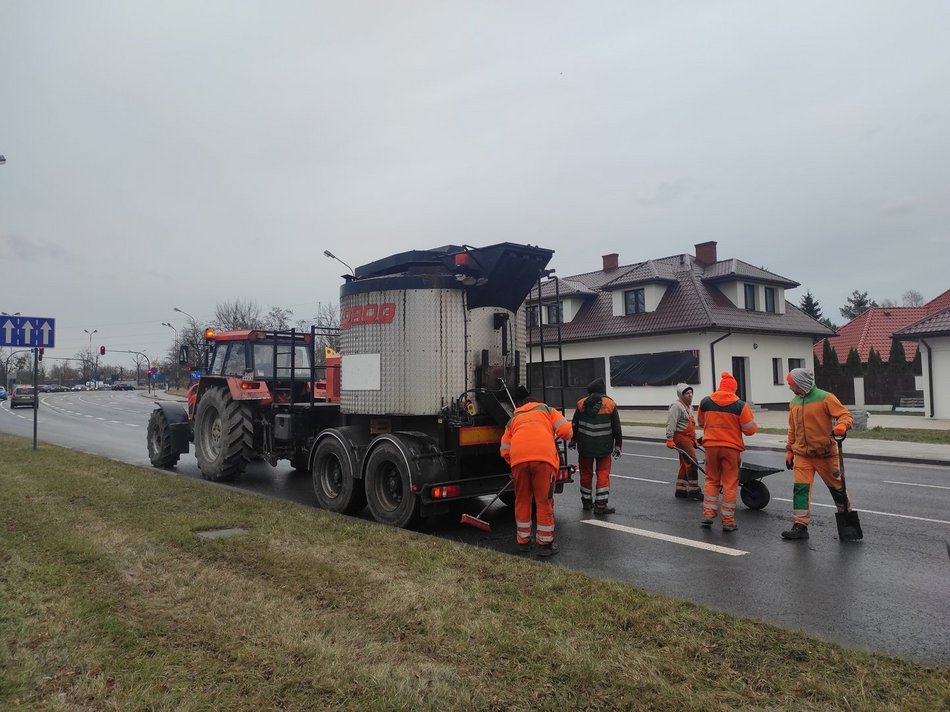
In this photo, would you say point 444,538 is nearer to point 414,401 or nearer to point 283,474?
point 414,401

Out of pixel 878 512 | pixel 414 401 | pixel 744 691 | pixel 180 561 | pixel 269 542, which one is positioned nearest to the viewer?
pixel 744 691

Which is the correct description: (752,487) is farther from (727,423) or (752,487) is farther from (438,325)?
(438,325)

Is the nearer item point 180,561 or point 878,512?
point 180,561

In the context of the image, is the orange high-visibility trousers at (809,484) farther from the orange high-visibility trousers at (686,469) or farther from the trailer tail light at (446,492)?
the trailer tail light at (446,492)

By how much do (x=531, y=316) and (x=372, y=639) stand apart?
4954 mm


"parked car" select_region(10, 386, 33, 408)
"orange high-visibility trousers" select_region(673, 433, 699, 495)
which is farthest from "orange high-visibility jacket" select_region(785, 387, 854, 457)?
"parked car" select_region(10, 386, 33, 408)

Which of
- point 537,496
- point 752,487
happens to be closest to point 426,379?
point 537,496

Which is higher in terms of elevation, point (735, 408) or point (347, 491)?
point (735, 408)

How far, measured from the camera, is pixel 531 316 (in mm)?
8258

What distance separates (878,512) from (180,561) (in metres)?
7.93

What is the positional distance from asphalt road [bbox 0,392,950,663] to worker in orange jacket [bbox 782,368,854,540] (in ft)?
1.15

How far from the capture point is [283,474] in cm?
1216

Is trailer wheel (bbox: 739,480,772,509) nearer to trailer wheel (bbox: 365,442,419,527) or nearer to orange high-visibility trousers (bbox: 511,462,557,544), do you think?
orange high-visibility trousers (bbox: 511,462,557,544)

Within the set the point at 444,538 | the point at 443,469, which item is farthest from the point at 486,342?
the point at 444,538
